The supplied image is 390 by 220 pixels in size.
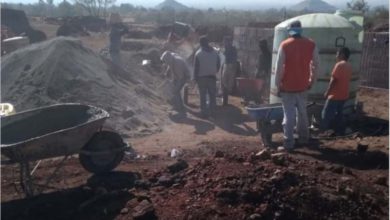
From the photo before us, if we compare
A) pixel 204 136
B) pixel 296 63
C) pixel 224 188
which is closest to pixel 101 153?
pixel 224 188

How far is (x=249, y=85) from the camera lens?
1377cm

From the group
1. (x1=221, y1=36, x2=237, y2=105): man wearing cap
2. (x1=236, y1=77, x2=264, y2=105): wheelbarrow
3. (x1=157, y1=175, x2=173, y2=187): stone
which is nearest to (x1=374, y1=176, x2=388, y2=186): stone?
(x1=157, y1=175, x2=173, y2=187): stone

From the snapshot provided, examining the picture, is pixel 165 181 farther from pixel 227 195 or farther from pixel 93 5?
pixel 93 5

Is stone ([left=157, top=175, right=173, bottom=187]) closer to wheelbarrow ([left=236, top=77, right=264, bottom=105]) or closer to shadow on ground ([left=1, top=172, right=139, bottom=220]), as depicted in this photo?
shadow on ground ([left=1, top=172, right=139, bottom=220])

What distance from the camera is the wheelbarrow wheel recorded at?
7.52 meters

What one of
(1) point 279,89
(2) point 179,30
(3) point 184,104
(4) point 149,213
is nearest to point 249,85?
(3) point 184,104

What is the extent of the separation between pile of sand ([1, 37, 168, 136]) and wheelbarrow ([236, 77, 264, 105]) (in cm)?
211

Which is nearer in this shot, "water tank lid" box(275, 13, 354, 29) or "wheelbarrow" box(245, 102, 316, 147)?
"wheelbarrow" box(245, 102, 316, 147)

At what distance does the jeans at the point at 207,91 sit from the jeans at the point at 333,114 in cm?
327

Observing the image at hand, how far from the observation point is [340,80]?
9.53m

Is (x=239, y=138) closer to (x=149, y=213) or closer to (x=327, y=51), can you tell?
(x=327, y=51)

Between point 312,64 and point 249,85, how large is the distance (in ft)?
17.6

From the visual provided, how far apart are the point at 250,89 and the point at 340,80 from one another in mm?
4422

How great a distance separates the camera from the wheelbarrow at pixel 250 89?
44.7ft
